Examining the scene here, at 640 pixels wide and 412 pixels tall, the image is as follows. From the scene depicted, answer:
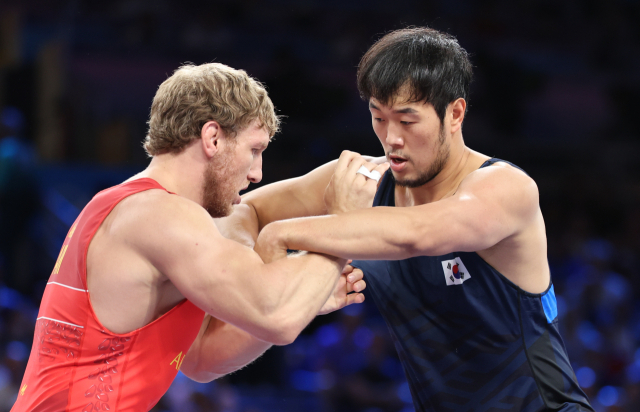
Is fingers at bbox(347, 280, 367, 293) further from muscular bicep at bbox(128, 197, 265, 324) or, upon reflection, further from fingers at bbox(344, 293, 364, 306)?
muscular bicep at bbox(128, 197, 265, 324)

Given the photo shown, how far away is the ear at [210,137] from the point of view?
264 centimetres

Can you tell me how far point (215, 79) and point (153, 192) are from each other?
22.9 inches

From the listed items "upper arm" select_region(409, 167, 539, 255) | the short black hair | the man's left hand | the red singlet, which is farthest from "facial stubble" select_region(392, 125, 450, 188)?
the red singlet

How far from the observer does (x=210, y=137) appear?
2.65 metres

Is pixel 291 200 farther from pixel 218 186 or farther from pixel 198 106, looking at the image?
pixel 198 106

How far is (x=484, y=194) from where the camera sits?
2617 millimetres

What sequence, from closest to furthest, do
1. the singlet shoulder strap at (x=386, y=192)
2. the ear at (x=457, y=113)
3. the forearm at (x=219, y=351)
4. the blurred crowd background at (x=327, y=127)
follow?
the ear at (x=457, y=113) → the forearm at (x=219, y=351) → the singlet shoulder strap at (x=386, y=192) → the blurred crowd background at (x=327, y=127)

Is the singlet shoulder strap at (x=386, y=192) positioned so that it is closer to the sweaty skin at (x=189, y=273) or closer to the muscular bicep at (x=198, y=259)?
the sweaty skin at (x=189, y=273)

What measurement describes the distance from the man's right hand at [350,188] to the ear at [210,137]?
1.77 ft

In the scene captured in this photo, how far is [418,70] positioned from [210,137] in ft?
3.14

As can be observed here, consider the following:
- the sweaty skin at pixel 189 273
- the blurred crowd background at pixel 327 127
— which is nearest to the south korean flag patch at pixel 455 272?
the sweaty skin at pixel 189 273

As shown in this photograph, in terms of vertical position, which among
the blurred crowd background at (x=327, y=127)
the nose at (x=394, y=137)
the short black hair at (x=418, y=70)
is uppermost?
the short black hair at (x=418, y=70)

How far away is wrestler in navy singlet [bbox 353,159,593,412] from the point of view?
2832mm

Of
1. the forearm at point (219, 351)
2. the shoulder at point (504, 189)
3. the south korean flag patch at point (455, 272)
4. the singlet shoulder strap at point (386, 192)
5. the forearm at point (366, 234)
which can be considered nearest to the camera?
the forearm at point (366, 234)
